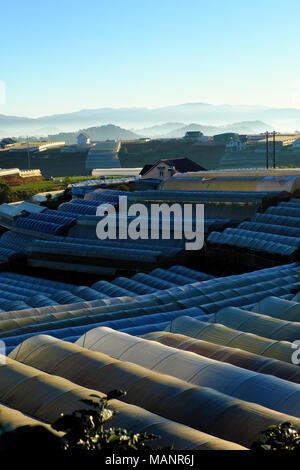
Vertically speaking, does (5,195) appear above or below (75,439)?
below

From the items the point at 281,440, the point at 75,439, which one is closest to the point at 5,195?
the point at 75,439

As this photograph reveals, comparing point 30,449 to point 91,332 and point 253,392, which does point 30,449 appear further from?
point 91,332

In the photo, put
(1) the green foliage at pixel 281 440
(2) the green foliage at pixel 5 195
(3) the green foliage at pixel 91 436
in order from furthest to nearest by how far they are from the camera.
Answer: (2) the green foliage at pixel 5 195, (1) the green foliage at pixel 281 440, (3) the green foliage at pixel 91 436

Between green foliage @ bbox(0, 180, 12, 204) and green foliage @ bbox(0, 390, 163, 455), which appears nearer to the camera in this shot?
green foliage @ bbox(0, 390, 163, 455)

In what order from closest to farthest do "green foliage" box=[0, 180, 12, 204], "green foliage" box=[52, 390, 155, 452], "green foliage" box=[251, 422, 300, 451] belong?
"green foliage" box=[52, 390, 155, 452] → "green foliage" box=[251, 422, 300, 451] → "green foliage" box=[0, 180, 12, 204]

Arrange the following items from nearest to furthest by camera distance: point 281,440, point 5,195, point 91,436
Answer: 1. point 91,436
2. point 281,440
3. point 5,195

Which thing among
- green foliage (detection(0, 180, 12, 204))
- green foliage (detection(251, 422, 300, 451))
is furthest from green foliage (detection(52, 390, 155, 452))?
green foliage (detection(0, 180, 12, 204))

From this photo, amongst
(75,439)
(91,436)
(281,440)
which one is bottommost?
(281,440)

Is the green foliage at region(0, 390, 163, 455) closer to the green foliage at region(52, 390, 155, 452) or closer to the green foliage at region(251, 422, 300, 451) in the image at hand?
the green foliage at region(52, 390, 155, 452)

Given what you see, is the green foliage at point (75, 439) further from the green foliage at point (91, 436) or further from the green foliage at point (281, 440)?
the green foliage at point (281, 440)

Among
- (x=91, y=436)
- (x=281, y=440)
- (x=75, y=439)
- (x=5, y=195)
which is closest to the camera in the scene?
(x=75, y=439)

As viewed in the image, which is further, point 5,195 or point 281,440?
point 5,195

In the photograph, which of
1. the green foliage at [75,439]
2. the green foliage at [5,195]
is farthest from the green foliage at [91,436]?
the green foliage at [5,195]

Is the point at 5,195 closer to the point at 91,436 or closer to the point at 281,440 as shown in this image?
the point at 91,436
